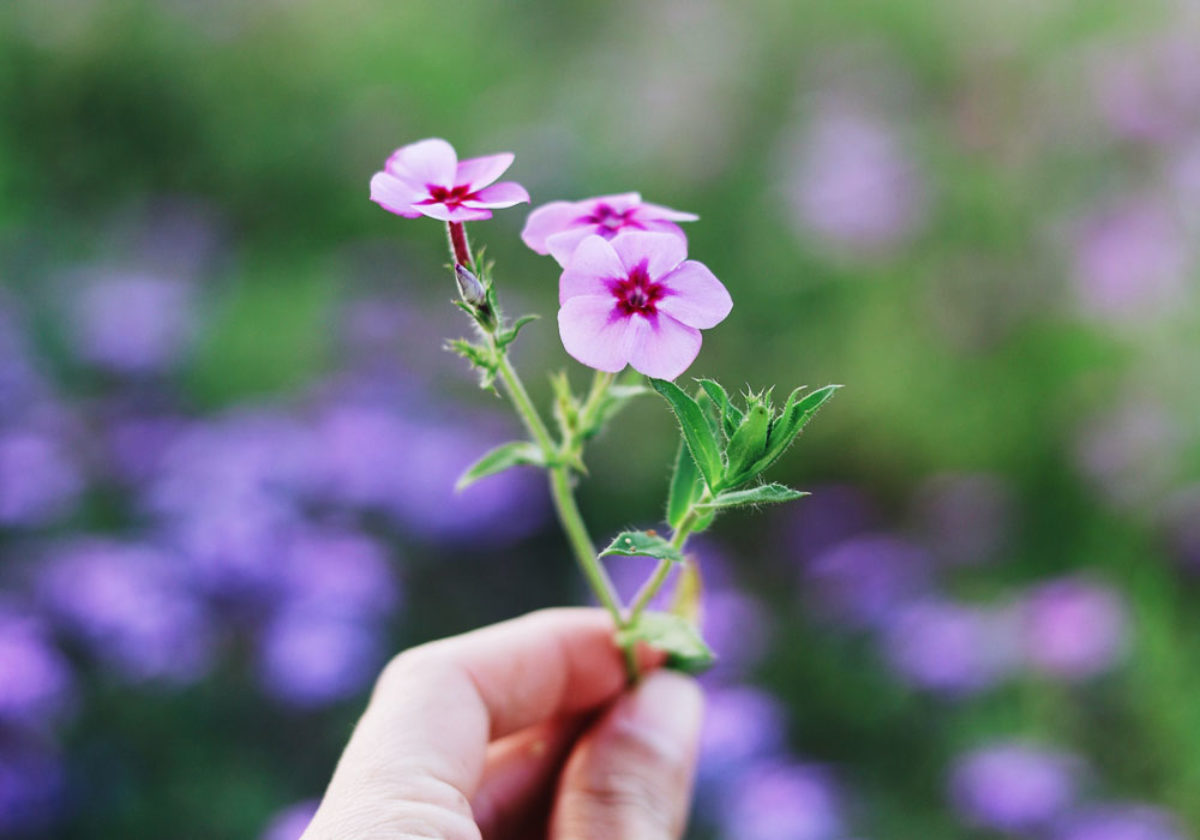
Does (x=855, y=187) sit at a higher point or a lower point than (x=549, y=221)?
higher

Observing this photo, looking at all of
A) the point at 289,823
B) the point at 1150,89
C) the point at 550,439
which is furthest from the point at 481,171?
the point at 1150,89

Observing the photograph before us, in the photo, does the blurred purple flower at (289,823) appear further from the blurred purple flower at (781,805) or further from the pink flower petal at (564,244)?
the pink flower petal at (564,244)

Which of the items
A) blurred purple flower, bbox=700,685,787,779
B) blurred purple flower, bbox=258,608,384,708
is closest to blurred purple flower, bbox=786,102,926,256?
blurred purple flower, bbox=700,685,787,779

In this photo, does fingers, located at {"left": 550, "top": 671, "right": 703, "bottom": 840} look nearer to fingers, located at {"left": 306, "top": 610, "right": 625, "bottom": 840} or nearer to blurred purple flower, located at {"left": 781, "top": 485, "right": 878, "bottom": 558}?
fingers, located at {"left": 306, "top": 610, "right": 625, "bottom": 840}

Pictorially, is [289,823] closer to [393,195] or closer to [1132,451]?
[393,195]

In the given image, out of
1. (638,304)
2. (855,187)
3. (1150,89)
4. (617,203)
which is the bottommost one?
(638,304)
